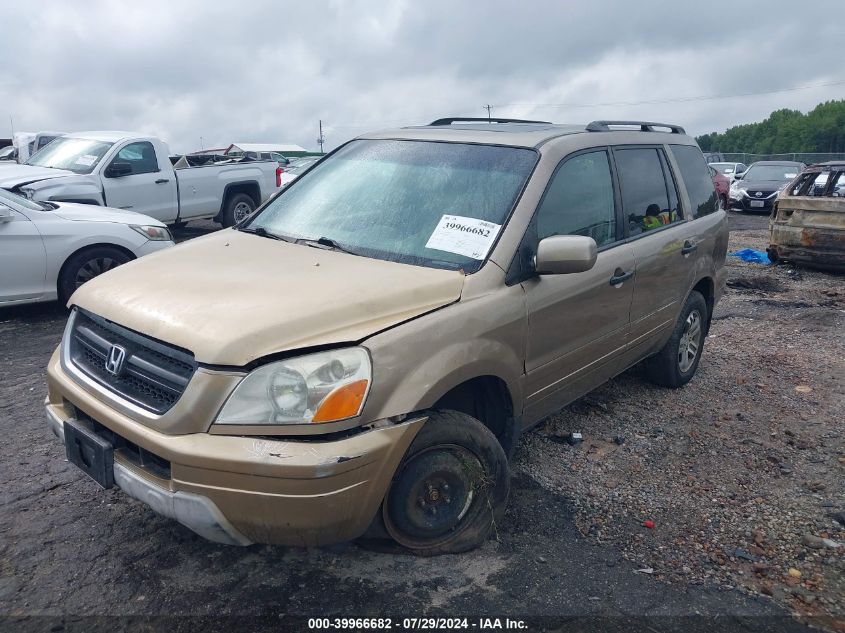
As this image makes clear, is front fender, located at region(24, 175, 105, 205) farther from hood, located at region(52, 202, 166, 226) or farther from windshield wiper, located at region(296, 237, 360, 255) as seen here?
windshield wiper, located at region(296, 237, 360, 255)

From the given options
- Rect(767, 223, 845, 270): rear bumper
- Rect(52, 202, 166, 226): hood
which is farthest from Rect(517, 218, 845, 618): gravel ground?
Rect(52, 202, 166, 226): hood

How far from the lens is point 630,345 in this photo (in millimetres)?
4312

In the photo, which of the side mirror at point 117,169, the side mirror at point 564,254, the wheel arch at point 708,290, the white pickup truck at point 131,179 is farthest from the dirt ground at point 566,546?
the side mirror at point 117,169

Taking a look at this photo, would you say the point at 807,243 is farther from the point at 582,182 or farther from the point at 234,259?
the point at 234,259

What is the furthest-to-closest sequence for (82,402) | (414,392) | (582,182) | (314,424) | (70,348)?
(582,182) → (70,348) → (82,402) → (414,392) → (314,424)

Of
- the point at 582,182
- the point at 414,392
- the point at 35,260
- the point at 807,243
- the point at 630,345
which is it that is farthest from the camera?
the point at 807,243

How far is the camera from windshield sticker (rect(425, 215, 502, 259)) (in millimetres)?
3189

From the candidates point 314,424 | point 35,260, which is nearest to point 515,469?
point 314,424

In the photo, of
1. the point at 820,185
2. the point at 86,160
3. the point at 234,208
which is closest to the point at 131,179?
the point at 86,160

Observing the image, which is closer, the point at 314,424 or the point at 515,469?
the point at 314,424

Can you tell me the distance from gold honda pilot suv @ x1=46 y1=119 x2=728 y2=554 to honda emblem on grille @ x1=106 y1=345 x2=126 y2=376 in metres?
0.02

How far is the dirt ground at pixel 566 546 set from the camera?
9.05ft

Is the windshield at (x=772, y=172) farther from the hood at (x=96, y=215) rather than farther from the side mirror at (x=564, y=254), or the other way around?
the side mirror at (x=564, y=254)

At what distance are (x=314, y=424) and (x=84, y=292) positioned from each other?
1.42 m
